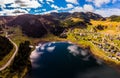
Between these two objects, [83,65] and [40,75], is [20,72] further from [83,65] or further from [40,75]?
[83,65]

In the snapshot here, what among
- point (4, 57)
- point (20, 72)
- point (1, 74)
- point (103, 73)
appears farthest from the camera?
point (4, 57)

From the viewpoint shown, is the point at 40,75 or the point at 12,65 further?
the point at 12,65

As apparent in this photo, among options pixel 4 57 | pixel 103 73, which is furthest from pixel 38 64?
pixel 103 73

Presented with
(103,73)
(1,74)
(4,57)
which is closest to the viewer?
(1,74)

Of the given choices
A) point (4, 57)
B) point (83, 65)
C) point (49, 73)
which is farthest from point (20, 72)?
point (83, 65)

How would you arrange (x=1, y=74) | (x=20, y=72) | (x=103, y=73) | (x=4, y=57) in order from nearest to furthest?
(x=1, y=74) < (x=20, y=72) < (x=103, y=73) < (x=4, y=57)

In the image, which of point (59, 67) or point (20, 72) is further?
point (59, 67)

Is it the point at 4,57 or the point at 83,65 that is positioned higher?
the point at 4,57

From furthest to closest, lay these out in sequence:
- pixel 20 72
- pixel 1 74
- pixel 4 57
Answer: pixel 4 57 → pixel 20 72 → pixel 1 74

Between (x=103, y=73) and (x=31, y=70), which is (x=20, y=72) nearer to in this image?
(x=31, y=70)
